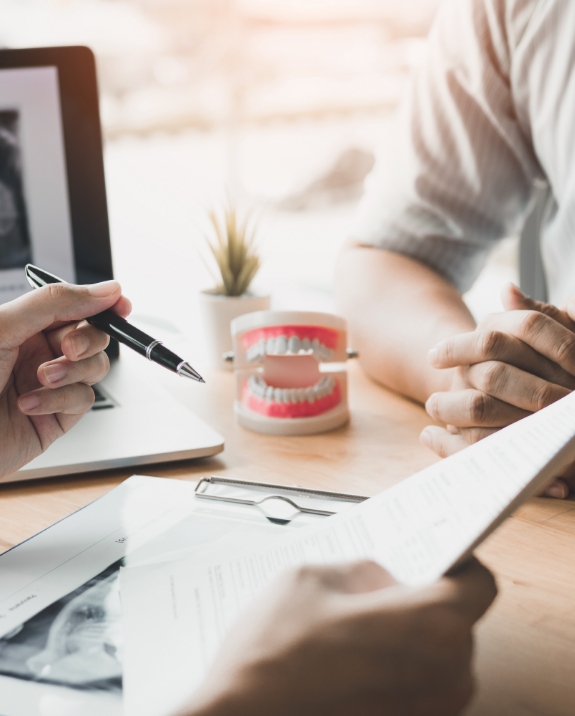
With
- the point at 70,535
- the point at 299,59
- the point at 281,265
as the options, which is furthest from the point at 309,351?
the point at 299,59

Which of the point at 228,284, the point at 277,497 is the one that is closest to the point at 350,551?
the point at 277,497

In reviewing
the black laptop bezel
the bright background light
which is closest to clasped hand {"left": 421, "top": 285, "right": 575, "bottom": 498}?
the black laptop bezel

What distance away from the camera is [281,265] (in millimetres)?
2986

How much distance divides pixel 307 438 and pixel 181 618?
37 centimetres

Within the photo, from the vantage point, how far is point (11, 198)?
89 cm

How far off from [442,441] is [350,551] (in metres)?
0.27

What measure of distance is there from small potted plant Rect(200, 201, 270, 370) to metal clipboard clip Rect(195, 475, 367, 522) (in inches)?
15.2

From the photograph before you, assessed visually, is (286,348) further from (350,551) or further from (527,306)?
(350,551)

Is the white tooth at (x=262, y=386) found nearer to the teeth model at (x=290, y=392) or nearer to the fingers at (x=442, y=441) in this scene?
the teeth model at (x=290, y=392)

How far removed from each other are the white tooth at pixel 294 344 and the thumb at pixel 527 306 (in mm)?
213

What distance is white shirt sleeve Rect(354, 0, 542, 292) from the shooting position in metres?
1.04

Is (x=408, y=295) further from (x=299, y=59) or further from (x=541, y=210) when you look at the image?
(x=299, y=59)

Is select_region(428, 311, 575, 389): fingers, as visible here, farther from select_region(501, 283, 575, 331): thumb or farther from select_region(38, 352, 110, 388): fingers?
select_region(38, 352, 110, 388): fingers

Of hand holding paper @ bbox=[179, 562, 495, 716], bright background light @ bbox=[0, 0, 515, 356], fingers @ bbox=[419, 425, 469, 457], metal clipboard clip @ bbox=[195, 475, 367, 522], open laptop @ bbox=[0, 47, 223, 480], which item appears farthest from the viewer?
bright background light @ bbox=[0, 0, 515, 356]
